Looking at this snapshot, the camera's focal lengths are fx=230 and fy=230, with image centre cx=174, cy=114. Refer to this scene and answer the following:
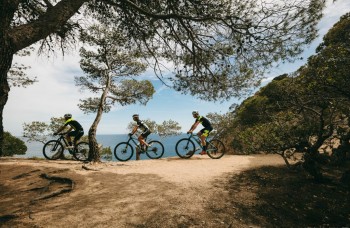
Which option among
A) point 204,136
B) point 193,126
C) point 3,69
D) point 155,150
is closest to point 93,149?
point 155,150

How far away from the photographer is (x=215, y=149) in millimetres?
12086

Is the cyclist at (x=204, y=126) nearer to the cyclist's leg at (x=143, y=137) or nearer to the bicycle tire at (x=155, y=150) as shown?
the bicycle tire at (x=155, y=150)

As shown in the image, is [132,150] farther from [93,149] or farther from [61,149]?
[61,149]

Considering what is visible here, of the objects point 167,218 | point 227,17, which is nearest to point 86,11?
point 227,17

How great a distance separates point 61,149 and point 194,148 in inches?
268

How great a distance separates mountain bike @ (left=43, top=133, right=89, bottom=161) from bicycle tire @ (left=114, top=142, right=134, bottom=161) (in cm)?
155

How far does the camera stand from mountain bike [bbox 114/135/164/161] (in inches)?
485

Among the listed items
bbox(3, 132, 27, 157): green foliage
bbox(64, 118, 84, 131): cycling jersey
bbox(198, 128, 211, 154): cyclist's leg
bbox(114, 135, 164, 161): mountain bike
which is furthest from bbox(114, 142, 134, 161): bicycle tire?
bbox(3, 132, 27, 157): green foliage

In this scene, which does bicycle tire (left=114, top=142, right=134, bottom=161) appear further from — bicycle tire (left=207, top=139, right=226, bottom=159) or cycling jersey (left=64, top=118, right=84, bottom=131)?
bicycle tire (left=207, top=139, right=226, bottom=159)

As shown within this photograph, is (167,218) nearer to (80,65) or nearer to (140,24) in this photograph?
(140,24)

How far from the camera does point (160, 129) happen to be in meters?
26.2

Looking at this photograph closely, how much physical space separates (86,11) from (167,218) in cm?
693

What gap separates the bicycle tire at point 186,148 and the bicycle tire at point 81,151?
4776mm

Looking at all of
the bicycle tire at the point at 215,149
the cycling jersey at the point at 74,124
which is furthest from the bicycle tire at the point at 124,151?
the bicycle tire at the point at 215,149
